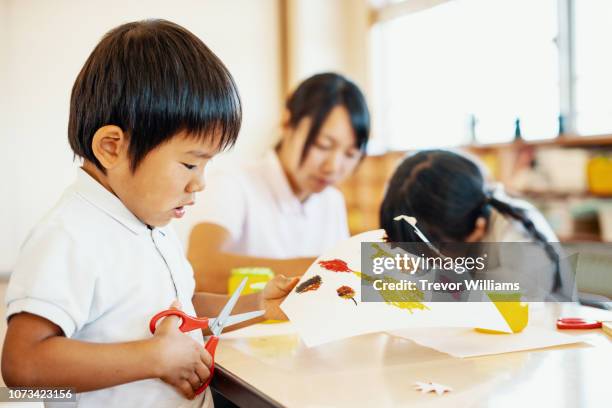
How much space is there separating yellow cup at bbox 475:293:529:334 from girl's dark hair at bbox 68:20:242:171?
47 centimetres

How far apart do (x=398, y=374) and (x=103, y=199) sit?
449 mm

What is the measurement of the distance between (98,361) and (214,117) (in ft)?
1.16

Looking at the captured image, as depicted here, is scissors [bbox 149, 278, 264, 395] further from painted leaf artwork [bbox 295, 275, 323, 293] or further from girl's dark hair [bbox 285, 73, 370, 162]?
girl's dark hair [bbox 285, 73, 370, 162]

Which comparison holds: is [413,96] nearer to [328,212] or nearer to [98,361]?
[328,212]

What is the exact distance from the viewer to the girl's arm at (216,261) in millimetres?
1526

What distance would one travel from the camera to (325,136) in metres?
1.85

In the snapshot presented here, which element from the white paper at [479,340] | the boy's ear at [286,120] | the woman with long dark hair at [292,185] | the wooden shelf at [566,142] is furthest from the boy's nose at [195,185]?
the wooden shelf at [566,142]

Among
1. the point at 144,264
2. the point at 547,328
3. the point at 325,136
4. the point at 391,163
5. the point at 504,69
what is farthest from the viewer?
the point at 391,163

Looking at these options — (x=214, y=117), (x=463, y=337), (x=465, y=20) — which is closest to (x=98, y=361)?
(x=214, y=117)

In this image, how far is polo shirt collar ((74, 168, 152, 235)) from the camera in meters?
0.88

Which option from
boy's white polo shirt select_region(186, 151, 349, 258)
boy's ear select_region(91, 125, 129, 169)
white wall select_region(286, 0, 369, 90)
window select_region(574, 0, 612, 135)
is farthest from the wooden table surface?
white wall select_region(286, 0, 369, 90)

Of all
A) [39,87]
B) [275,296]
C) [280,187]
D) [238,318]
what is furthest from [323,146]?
[39,87]

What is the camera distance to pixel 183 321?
86 centimetres

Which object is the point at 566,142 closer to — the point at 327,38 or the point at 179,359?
the point at 327,38
